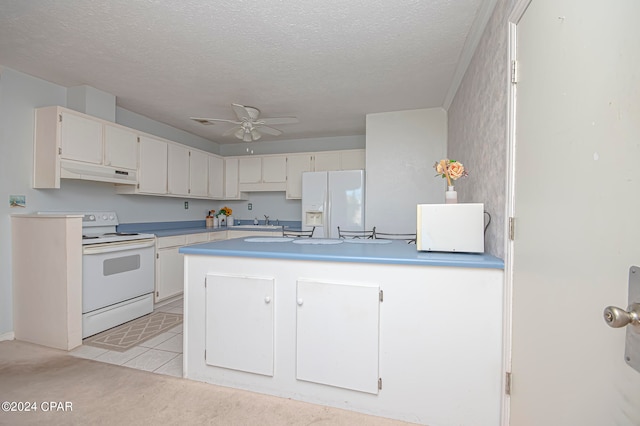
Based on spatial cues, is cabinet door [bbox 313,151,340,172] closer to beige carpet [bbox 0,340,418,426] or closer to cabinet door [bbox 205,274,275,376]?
cabinet door [bbox 205,274,275,376]

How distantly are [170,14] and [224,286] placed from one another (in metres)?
1.83

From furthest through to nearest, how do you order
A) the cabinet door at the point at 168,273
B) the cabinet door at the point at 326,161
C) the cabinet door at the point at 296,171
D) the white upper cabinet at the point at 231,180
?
the white upper cabinet at the point at 231,180 → the cabinet door at the point at 296,171 → the cabinet door at the point at 326,161 → the cabinet door at the point at 168,273

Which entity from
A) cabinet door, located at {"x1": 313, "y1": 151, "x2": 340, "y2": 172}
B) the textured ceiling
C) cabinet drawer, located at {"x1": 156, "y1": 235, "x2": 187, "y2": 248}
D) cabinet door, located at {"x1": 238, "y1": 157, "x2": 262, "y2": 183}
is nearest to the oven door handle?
cabinet drawer, located at {"x1": 156, "y1": 235, "x2": 187, "y2": 248}

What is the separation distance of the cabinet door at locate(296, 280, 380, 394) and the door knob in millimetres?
1048

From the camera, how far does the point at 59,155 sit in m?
2.68

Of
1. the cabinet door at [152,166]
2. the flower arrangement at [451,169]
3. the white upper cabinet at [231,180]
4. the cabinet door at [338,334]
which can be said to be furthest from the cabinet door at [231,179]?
the flower arrangement at [451,169]

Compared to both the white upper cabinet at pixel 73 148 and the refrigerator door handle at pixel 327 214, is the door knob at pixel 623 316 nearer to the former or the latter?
the refrigerator door handle at pixel 327 214

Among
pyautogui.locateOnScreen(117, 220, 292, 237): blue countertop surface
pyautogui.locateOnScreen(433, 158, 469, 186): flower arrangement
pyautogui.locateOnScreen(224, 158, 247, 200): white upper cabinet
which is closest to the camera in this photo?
pyautogui.locateOnScreen(433, 158, 469, 186): flower arrangement

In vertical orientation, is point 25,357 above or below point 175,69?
below

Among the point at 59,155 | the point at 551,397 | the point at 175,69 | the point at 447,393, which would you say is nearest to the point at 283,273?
the point at 447,393

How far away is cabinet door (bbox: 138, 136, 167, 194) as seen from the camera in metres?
3.57

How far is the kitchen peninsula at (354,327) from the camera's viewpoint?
1.49 meters

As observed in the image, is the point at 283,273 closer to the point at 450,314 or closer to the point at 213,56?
the point at 450,314

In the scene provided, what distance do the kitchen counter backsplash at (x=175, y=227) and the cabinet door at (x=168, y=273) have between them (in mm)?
270
